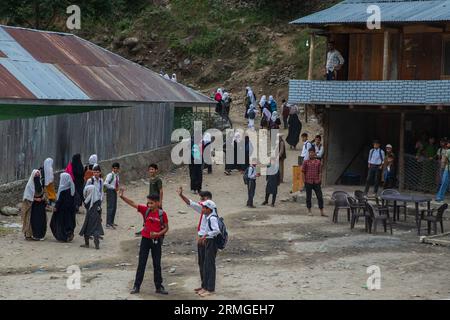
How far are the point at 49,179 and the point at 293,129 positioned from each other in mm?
14416

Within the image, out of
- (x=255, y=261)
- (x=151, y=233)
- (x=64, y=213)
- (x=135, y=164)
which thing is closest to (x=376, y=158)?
(x=135, y=164)

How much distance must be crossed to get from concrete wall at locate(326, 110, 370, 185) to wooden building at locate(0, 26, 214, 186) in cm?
540

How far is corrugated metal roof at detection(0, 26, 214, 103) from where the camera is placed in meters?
26.7

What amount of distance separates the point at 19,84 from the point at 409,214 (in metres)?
10.1

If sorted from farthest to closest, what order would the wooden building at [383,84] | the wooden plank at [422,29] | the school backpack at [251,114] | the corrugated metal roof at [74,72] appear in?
1. the school backpack at [251,114]
2. the corrugated metal roof at [74,72]
3. the wooden plank at [422,29]
4. the wooden building at [383,84]

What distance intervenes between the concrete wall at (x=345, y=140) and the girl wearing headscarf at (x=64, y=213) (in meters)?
10.2

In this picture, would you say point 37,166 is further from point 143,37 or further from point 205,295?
point 143,37

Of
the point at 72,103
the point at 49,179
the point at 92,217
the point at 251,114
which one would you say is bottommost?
the point at 92,217

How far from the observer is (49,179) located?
21.2 m

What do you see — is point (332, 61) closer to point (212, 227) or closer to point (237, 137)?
point (237, 137)

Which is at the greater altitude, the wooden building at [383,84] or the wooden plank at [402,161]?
the wooden building at [383,84]

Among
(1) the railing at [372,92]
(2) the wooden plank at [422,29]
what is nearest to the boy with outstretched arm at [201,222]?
(1) the railing at [372,92]

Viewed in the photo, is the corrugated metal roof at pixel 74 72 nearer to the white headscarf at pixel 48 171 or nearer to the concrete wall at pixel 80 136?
the concrete wall at pixel 80 136

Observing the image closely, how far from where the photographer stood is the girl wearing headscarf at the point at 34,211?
755 inches
